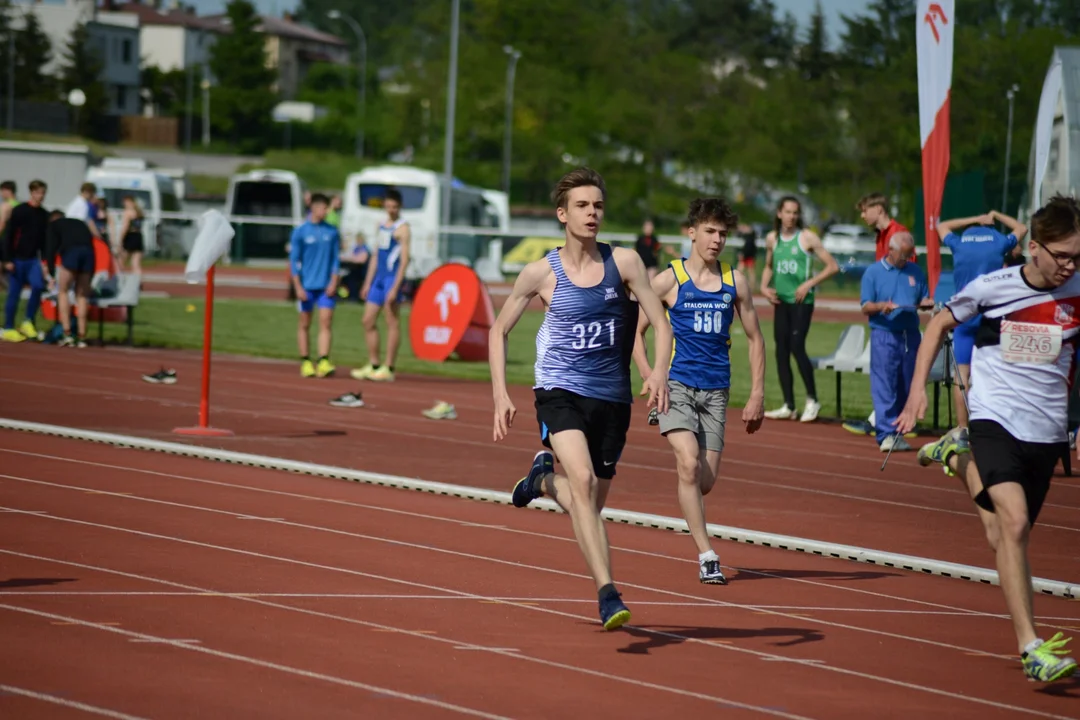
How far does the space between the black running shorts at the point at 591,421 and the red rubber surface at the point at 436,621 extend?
2.43 ft

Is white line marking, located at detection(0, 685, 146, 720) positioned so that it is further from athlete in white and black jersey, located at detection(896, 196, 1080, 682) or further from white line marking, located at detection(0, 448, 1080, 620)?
white line marking, located at detection(0, 448, 1080, 620)

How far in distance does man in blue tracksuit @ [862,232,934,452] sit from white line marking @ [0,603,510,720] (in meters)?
8.80

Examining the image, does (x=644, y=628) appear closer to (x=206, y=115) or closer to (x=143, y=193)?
(x=143, y=193)

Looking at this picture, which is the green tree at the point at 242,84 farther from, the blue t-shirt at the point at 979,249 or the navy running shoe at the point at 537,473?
the navy running shoe at the point at 537,473

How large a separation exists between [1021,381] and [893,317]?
773 centimetres

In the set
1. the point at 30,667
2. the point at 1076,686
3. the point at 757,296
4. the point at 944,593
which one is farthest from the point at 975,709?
the point at 757,296

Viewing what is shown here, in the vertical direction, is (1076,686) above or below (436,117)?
below

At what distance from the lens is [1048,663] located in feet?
19.6

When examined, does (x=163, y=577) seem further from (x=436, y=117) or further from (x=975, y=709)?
(x=436, y=117)

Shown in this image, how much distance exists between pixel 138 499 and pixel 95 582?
262 cm

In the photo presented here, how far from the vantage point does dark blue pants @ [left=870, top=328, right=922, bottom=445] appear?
1399 cm

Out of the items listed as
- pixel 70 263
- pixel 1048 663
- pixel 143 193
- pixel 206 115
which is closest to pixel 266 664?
pixel 1048 663

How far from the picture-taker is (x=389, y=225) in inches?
707

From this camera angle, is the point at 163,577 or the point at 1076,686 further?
the point at 163,577
